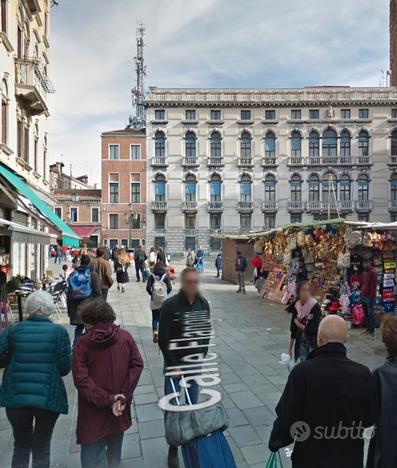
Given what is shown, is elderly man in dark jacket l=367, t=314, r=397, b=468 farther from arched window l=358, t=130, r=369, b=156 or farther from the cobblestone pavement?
arched window l=358, t=130, r=369, b=156

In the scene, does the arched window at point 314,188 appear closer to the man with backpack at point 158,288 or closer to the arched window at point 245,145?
the arched window at point 245,145

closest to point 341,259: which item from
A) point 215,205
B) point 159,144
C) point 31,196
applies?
point 31,196

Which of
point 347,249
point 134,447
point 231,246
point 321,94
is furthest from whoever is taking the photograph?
point 321,94

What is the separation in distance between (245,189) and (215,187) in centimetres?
349

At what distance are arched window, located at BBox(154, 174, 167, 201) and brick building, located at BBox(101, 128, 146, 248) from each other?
1.70 meters

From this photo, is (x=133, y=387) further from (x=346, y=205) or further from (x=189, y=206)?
(x=346, y=205)

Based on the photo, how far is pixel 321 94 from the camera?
144ft

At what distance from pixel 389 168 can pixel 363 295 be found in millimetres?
40573

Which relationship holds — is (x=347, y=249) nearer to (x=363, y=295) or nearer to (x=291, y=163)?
(x=363, y=295)

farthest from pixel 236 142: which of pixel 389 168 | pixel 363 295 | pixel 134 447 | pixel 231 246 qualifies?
pixel 134 447

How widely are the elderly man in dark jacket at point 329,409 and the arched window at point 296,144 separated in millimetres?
44536

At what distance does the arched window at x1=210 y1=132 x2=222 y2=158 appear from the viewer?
4441 centimetres

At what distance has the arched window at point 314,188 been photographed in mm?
44375

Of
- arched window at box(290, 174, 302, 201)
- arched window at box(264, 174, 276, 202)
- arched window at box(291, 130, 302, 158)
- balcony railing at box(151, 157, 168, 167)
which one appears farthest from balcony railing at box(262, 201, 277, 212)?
balcony railing at box(151, 157, 168, 167)
